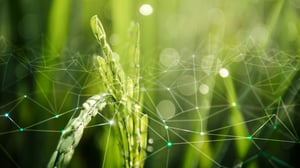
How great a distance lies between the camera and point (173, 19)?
0.83 meters

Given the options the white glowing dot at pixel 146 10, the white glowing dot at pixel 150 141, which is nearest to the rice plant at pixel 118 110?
the white glowing dot at pixel 150 141

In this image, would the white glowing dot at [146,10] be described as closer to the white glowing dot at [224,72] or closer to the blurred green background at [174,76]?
the blurred green background at [174,76]

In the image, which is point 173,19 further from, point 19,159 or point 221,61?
point 19,159

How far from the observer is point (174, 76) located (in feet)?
2.68

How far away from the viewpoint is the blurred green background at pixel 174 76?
0.75 m

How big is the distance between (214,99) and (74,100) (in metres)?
0.33

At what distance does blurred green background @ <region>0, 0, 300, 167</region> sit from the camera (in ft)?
2.48

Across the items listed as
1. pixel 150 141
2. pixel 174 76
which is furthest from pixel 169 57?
pixel 150 141

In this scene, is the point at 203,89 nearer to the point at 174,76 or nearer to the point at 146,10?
the point at 174,76

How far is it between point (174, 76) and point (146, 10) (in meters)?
0.18

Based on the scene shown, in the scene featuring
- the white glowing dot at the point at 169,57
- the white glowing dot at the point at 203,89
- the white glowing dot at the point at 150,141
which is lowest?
the white glowing dot at the point at 150,141

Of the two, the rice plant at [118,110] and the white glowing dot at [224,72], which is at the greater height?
the white glowing dot at [224,72]

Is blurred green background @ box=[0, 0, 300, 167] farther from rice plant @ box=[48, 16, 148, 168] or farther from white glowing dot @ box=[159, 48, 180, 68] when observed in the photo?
rice plant @ box=[48, 16, 148, 168]

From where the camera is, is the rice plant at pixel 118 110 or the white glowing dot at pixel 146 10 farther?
the white glowing dot at pixel 146 10
